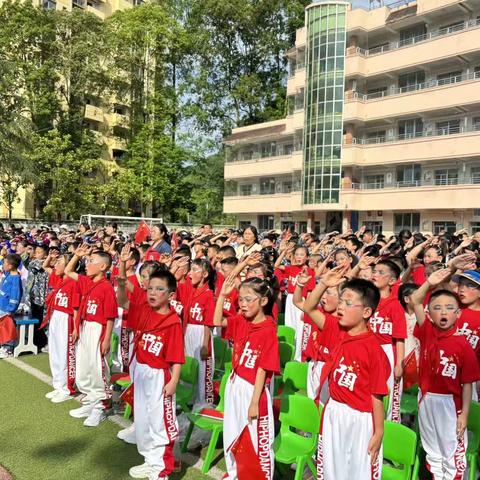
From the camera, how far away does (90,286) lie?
18.0ft

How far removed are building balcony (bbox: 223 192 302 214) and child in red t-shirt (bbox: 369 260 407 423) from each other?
29059 millimetres

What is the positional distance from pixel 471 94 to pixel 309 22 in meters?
12.1

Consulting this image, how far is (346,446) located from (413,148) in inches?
1105

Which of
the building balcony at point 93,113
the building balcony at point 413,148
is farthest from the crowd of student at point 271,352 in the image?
the building balcony at point 93,113

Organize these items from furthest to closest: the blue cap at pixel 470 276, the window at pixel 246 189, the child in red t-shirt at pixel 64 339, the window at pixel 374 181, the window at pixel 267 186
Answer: the window at pixel 246 189 < the window at pixel 267 186 < the window at pixel 374 181 < the child in red t-shirt at pixel 64 339 < the blue cap at pixel 470 276

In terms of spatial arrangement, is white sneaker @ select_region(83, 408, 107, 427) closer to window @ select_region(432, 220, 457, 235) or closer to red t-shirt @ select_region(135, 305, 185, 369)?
red t-shirt @ select_region(135, 305, 185, 369)

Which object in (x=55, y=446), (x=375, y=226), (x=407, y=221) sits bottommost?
(x=55, y=446)

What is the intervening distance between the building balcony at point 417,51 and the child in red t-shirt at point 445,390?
88.2ft

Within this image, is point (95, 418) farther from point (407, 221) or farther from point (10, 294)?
point (407, 221)

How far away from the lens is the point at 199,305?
5512 millimetres

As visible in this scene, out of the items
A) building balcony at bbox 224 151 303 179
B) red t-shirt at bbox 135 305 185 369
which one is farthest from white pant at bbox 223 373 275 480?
building balcony at bbox 224 151 303 179

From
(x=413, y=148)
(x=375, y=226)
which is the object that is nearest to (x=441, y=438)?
(x=413, y=148)

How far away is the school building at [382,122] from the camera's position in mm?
27312

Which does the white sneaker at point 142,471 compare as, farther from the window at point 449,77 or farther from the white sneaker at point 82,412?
the window at point 449,77
